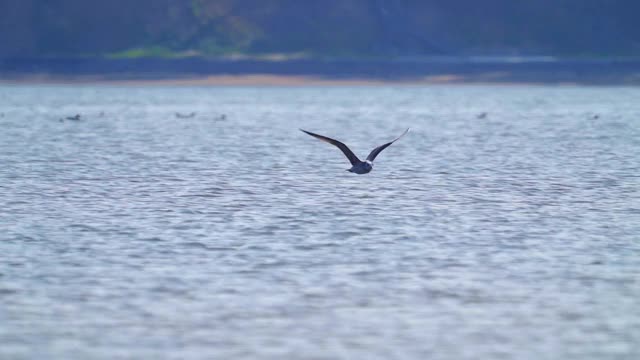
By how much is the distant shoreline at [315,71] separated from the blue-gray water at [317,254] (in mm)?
87992

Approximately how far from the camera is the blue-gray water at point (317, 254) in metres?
17.0

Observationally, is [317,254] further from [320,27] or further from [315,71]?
[320,27]

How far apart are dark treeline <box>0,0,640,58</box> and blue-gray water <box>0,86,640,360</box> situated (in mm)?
96975

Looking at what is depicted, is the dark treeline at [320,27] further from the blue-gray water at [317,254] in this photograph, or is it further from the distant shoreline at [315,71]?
the blue-gray water at [317,254]

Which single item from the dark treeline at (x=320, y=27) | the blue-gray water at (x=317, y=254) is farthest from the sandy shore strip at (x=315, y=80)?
the blue-gray water at (x=317, y=254)

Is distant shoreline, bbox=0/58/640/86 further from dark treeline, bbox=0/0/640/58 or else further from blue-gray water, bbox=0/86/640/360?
blue-gray water, bbox=0/86/640/360

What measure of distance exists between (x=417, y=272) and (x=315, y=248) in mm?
2663

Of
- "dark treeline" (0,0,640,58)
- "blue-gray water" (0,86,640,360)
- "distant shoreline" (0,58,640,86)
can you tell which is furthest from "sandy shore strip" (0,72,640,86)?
"blue-gray water" (0,86,640,360)

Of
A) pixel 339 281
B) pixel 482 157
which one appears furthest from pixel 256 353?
pixel 482 157

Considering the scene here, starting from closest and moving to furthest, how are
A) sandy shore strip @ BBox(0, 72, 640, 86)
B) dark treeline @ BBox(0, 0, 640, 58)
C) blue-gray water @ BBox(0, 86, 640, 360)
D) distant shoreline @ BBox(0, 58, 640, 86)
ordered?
blue-gray water @ BBox(0, 86, 640, 360), sandy shore strip @ BBox(0, 72, 640, 86), distant shoreline @ BBox(0, 58, 640, 86), dark treeline @ BBox(0, 0, 640, 58)

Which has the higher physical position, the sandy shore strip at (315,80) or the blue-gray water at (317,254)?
the blue-gray water at (317,254)

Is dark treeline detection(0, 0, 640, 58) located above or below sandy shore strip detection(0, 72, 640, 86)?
above

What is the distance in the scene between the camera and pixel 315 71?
13825cm

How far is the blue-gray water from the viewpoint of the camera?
1698 cm
